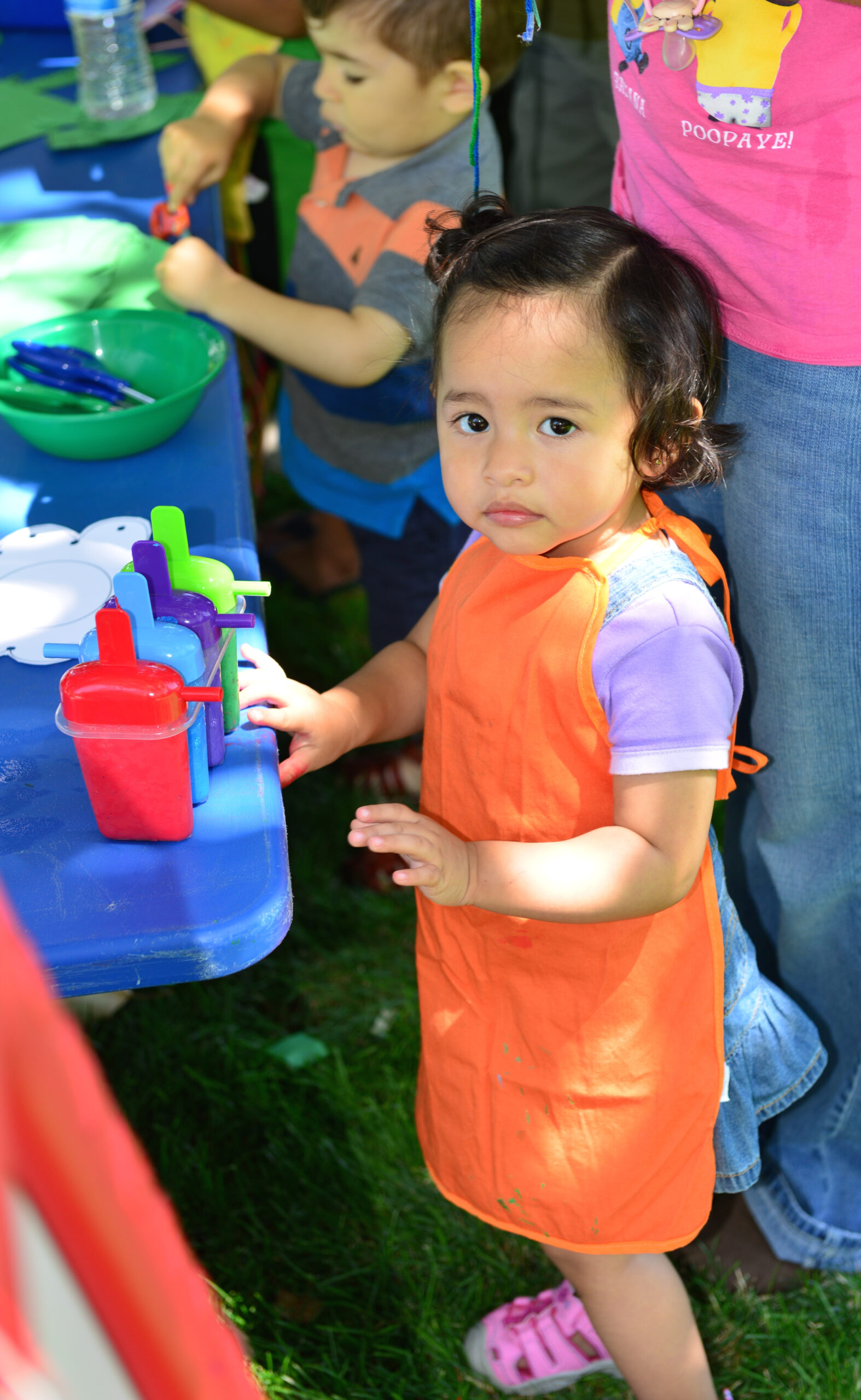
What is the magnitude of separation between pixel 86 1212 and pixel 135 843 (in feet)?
2.09

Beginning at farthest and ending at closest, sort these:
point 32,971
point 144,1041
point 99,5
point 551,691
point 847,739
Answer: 1. point 99,5
2. point 144,1041
3. point 847,739
4. point 551,691
5. point 32,971

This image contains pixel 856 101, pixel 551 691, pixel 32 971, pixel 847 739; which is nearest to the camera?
pixel 32 971

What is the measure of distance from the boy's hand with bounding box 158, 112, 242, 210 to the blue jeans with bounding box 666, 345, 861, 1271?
1164 mm

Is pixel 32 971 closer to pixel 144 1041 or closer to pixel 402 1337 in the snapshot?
pixel 402 1337

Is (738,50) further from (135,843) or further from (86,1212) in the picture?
(86,1212)

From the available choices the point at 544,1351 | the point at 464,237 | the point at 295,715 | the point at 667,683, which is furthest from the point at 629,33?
the point at 544,1351

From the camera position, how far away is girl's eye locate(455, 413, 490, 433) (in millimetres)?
1158

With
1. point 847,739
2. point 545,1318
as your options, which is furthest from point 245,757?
point 545,1318

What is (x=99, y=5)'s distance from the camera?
2.35 m

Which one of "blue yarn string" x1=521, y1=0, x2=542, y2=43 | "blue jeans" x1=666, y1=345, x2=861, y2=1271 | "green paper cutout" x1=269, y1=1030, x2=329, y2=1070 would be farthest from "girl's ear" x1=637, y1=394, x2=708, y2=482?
"green paper cutout" x1=269, y1=1030, x2=329, y2=1070

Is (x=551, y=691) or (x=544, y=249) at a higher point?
(x=544, y=249)

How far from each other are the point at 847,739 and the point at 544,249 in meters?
0.64

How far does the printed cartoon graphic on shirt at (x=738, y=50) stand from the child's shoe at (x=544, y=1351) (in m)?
1.39

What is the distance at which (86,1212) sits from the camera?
1.20ft
